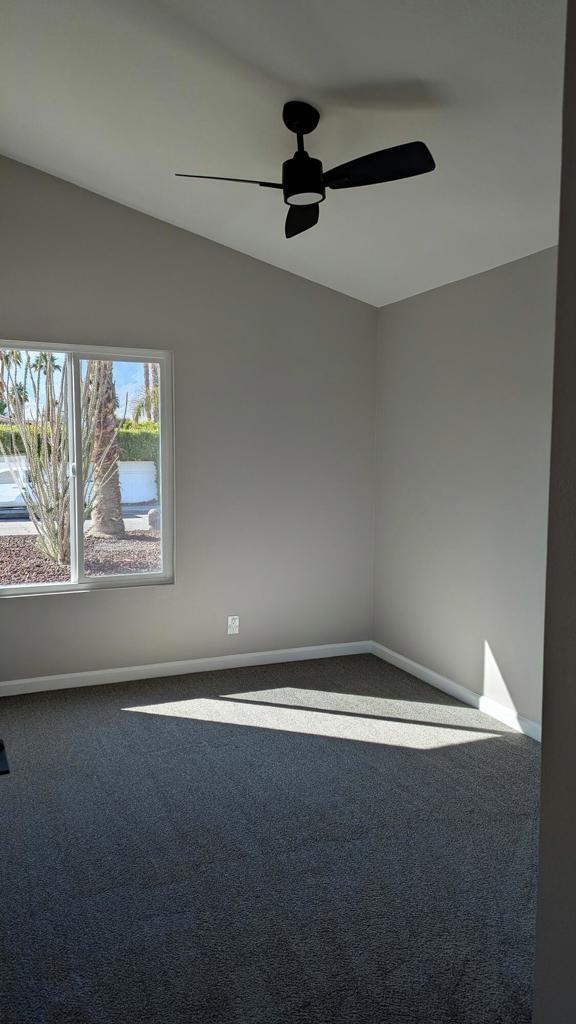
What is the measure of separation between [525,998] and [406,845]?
829 millimetres

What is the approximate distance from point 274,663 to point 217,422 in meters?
1.74

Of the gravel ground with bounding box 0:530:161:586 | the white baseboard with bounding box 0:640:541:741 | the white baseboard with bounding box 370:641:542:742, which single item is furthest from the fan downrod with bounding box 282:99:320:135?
the white baseboard with bounding box 0:640:541:741

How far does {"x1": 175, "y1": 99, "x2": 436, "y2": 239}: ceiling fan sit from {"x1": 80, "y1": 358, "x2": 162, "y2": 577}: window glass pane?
1.74 m

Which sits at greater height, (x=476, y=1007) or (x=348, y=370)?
(x=348, y=370)

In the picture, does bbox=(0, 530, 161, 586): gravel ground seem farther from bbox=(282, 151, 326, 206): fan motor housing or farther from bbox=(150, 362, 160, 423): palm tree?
bbox=(282, 151, 326, 206): fan motor housing

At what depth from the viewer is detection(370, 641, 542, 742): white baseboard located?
3971 millimetres

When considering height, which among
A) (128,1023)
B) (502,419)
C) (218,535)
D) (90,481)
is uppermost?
(502,419)

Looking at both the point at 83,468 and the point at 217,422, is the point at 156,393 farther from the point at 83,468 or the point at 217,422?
the point at 83,468

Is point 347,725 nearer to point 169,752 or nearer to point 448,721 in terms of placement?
point 448,721

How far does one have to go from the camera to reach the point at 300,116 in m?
3.07

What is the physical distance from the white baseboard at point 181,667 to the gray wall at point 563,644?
149 inches

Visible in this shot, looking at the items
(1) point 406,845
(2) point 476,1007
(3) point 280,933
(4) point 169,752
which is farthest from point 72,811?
(2) point 476,1007

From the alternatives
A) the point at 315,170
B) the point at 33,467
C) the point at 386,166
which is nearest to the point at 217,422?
the point at 33,467

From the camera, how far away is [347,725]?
13.3 feet
